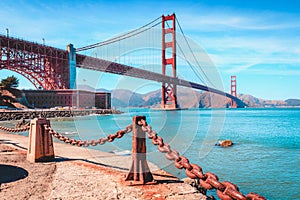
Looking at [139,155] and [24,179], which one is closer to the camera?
[139,155]

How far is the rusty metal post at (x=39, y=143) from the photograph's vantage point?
452cm

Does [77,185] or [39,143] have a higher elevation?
[39,143]

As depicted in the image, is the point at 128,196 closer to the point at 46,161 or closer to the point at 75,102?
the point at 46,161

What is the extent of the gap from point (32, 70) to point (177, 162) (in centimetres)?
4964

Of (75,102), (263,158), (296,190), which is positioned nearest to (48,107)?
(75,102)

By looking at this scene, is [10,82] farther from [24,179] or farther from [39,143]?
[24,179]

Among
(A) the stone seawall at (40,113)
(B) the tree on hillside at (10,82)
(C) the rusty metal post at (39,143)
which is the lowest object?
(A) the stone seawall at (40,113)

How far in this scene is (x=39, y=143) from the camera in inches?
179

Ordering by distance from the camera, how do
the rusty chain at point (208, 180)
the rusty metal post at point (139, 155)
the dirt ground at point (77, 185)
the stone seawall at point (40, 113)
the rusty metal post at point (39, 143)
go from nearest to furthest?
the rusty chain at point (208, 180), the dirt ground at point (77, 185), the rusty metal post at point (139, 155), the rusty metal post at point (39, 143), the stone seawall at point (40, 113)

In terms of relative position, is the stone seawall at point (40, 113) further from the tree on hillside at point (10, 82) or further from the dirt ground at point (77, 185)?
the dirt ground at point (77, 185)

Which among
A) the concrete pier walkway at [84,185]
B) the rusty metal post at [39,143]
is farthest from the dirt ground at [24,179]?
the rusty metal post at [39,143]

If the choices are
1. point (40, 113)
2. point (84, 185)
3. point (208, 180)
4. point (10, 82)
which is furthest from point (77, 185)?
point (10, 82)

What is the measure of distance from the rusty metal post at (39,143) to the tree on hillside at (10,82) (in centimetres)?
4514

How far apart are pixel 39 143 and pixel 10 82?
46194 mm
